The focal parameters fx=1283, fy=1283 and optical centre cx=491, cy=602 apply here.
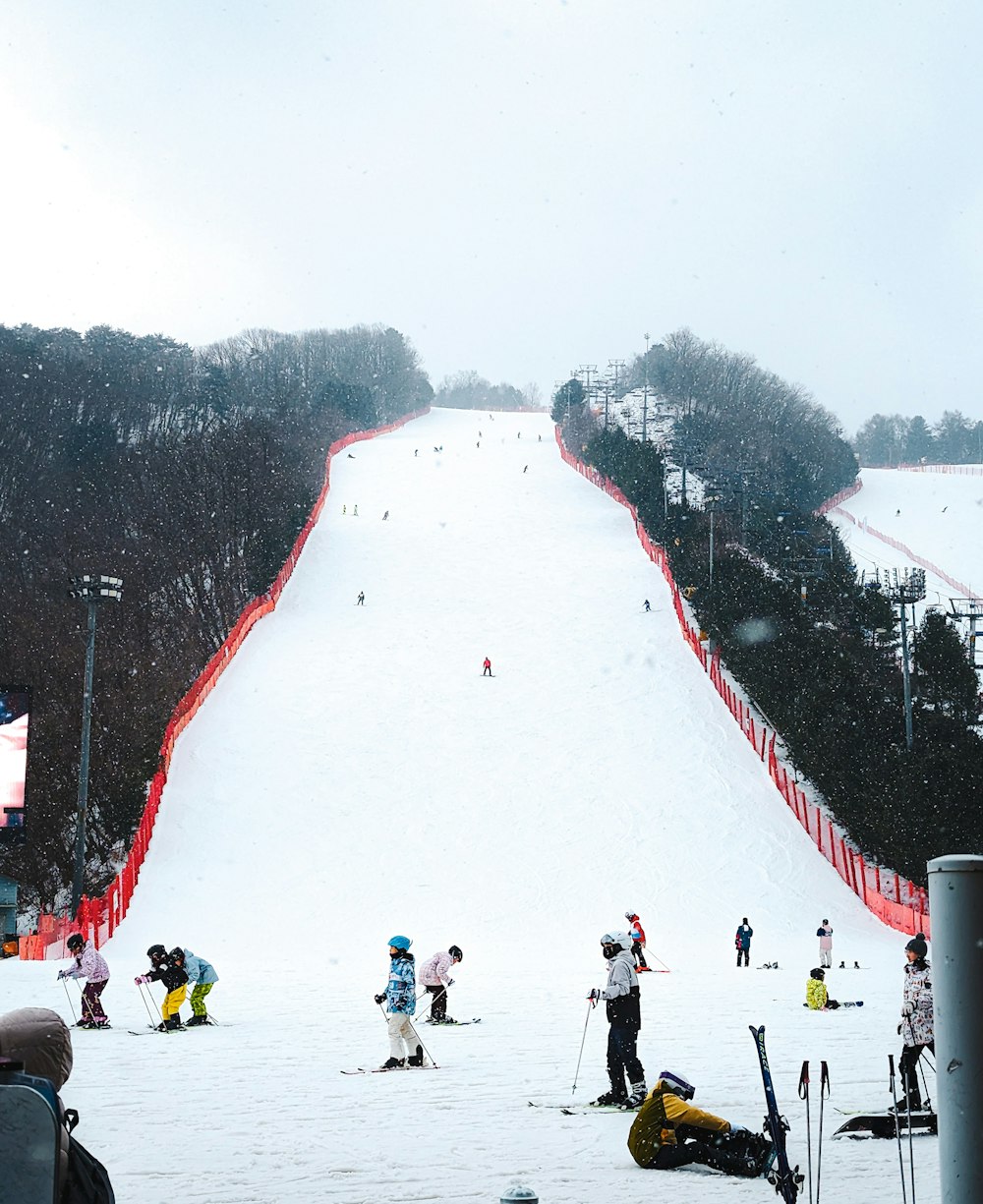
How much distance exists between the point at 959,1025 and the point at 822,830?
2592cm

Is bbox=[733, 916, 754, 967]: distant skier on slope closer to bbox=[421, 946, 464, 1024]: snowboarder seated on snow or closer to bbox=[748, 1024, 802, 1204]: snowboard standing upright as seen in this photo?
bbox=[421, 946, 464, 1024]: snowboarder seated on snow

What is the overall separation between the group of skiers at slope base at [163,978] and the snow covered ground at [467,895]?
413 millimetres

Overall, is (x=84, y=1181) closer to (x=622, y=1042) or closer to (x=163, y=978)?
(x=622, y=1042)

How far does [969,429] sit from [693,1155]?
171 metres

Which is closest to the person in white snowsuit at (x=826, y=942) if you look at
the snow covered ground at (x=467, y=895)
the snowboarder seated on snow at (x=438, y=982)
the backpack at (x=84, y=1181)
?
the snow covered ground at (x=467, y=895)

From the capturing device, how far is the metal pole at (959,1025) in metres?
3.10

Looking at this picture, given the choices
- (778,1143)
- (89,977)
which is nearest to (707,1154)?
(778,1143)

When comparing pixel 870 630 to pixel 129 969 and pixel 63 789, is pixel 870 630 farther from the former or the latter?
pixel 129 969

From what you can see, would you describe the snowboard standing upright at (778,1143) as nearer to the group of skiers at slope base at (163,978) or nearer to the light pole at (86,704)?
the group of skiers at slope base at (163,978)

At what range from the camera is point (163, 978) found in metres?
11.9

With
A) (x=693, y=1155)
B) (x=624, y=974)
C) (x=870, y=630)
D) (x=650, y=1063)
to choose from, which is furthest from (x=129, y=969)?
(x=870, y=630)

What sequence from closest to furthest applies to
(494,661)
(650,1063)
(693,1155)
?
(693,1155) < (650,1063) < (494,661)

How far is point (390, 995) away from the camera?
10.2 meters

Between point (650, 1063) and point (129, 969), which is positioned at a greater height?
point (650, 1063)
